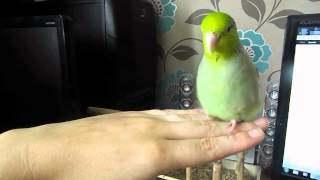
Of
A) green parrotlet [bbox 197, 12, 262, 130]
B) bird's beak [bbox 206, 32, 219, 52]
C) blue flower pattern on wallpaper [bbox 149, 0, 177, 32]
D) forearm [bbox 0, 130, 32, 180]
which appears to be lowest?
forearm [bbox 0, 130, 32, 180]

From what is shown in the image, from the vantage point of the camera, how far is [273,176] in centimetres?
63

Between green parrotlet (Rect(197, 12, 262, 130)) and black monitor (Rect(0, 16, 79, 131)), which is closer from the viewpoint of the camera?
green parrotlet (Rect(197, 12, 262, 130))

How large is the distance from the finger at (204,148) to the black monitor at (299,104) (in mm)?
221

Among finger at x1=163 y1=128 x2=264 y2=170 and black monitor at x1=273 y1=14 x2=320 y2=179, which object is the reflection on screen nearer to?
black monitor at x1=273 y1=14 x2=320 y2=179

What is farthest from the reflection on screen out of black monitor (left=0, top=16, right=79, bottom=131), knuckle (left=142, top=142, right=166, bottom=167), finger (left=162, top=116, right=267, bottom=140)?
black monitor (left=0, top=16, right=79, bottom=131)

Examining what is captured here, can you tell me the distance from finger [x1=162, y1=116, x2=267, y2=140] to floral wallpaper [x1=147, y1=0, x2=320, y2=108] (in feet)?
1.45

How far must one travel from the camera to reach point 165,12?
94cm

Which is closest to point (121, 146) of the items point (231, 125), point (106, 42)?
point (231, 125)

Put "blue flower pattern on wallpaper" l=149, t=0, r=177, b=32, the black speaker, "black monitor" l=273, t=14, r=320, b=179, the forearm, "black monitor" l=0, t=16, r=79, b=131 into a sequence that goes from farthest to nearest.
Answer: "blue flower pattern on wallpaper" l=149, t=0, r=177, b=32
the black speaker
"black monitor" l=0, t=16, r=79, b=131
"black monitor" l=273, t=14, r=320, b=179
the forearm

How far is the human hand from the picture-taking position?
0.36 metres

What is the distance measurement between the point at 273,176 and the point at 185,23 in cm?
48

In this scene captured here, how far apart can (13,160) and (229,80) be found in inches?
10.4

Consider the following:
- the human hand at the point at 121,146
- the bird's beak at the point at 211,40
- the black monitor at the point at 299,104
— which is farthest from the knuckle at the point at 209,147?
Result: the black monitor at the point at 299,104

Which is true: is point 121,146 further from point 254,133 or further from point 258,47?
point 258,47
